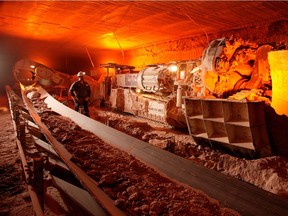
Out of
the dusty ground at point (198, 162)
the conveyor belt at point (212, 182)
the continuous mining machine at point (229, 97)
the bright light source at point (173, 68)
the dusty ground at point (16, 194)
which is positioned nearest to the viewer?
the conveyor belt at point (212, 182)

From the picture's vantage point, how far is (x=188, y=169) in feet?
7.85

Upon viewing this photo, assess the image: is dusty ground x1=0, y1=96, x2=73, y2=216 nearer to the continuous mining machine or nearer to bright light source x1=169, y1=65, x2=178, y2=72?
the continuous mining machine

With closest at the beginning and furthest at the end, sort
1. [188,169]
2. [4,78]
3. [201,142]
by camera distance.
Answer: [188,169] < [201,142] < [4,78]

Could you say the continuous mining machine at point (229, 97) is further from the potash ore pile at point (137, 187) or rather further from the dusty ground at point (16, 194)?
the dusty ground at point (16, 194)

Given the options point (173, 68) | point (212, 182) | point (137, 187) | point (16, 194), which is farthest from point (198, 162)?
point (173, 68)

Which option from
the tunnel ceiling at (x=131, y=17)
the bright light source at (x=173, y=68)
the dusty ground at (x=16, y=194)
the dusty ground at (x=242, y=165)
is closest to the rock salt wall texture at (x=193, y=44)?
the tunnel ceiling at (x=131, y=17)

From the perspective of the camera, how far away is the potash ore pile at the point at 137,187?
1.73 m

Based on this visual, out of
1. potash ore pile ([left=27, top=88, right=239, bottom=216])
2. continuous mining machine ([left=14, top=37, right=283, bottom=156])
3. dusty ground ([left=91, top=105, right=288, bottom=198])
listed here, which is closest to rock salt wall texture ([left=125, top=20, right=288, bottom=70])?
continuous mining machine ([left=14, top=37, right=283, bottom=156])

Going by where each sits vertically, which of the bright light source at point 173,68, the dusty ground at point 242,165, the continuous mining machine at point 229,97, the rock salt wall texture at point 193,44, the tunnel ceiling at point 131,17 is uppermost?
the tunnel ceiling at point 131,17

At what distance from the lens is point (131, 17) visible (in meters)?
6.96

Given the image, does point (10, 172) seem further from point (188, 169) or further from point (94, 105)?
point (94, 105)

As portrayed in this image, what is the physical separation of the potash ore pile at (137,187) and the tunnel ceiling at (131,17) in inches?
176

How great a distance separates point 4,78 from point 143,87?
43.0ft

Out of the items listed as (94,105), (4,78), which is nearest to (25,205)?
(94,105)
